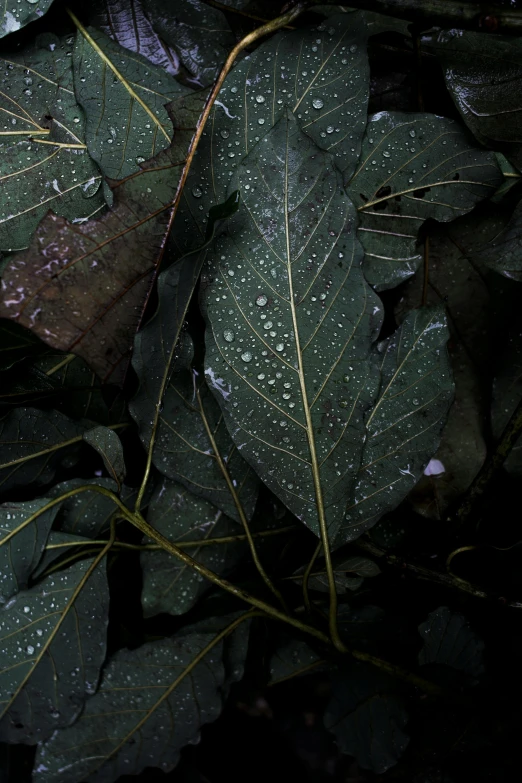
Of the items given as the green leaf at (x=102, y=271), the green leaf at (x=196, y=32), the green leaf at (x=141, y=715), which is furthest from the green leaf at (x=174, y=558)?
the green leaf at (x=196, y=32)

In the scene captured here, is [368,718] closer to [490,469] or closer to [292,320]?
[490,469]

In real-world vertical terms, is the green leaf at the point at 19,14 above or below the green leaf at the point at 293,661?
above

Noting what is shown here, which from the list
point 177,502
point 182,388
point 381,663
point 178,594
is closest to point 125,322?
point 182,388

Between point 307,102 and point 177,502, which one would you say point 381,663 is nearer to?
point 177,502

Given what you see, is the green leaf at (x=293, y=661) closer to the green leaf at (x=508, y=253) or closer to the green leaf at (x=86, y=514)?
the green leaf at (x=86, y=514)

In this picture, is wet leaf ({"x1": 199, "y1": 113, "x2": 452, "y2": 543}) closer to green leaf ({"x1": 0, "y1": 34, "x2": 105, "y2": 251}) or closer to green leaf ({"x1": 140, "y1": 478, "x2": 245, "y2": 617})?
green leaf ({"x1": 140, "y1": 478, "x2": 245, "y2": 617})

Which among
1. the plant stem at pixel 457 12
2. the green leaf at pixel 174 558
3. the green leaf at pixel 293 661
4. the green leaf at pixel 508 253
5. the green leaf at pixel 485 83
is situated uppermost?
the plant stem at pixel 457 12

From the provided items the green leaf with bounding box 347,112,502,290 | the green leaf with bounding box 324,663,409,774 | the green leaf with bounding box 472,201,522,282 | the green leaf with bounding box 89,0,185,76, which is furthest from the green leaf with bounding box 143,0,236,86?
the green leaf with bounding box 324,663,409,774
